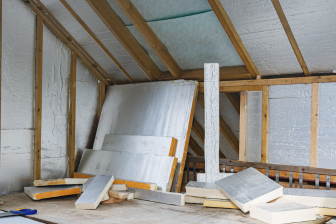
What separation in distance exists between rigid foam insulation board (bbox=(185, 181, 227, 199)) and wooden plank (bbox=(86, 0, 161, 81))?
6.54 feet

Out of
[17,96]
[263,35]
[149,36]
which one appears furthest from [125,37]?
[263,35]

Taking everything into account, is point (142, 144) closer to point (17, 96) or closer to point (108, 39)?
point (108, 39)

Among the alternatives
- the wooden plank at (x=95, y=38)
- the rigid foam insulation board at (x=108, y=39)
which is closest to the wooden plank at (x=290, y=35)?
the rigid foam insulation board at (x=108, y=39)

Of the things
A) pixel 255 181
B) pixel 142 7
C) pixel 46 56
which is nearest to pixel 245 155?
pixel 255 181

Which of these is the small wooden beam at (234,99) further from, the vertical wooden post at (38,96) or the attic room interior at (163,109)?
the vertical wooden post at (38,96)

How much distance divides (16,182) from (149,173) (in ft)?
5.89

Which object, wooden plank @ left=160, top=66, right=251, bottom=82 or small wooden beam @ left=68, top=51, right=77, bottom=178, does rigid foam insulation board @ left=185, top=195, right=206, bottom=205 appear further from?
small wooden beam @ left=68, top=51, right=77, bottom=178

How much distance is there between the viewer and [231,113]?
5.61 meters

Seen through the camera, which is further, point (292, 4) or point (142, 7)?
point (142, 7)

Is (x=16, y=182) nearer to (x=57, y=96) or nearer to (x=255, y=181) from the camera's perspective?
(x=57, y=96)

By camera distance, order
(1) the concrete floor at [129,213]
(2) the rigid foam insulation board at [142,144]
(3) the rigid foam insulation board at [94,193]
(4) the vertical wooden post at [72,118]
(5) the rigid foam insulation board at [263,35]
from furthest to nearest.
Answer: (4) the vertical wooden post at [72,118]
(2) the rigid foam insulation board at [142,144]
(3) the rigid foam insulation board at [94,193]
(5) the rigid foam insulation board at [263,35]
(1) the concrete floor at [129,213]

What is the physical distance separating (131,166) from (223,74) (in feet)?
5.98

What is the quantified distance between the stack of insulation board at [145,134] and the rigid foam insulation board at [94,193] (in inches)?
18.8

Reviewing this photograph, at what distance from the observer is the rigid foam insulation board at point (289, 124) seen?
3.95 meters
